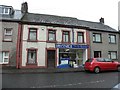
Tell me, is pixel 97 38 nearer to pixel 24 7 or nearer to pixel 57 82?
pixel 24 7

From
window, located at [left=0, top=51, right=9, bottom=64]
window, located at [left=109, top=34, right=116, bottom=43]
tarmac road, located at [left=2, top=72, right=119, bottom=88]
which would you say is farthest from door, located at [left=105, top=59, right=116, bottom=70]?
window, located at [left=0, top=51, right=9, bottom=64]

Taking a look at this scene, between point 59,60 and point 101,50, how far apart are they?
7.43 m

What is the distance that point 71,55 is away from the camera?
988 inches

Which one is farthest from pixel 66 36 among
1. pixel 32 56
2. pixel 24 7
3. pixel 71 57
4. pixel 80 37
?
pixel 24 7

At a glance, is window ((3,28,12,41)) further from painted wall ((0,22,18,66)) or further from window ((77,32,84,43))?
window ((77,32,84,43))

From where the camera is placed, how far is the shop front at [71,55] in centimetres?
2389

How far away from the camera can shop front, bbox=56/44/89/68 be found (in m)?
23.9

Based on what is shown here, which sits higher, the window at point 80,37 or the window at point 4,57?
the window at point 80,37

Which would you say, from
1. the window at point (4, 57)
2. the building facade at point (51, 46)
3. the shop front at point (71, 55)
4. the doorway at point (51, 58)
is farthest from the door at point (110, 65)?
the window at point (4, 57)

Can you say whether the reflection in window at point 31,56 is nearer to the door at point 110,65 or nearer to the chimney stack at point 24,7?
the chimney stack at point 24,7

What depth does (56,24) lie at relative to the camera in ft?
78.7

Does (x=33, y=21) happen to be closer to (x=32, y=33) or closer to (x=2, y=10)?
(x=32, y=33)

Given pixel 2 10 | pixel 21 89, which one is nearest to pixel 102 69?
pixel 21 89

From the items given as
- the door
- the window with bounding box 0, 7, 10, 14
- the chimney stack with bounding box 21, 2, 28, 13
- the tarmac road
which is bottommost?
the tarmac road
